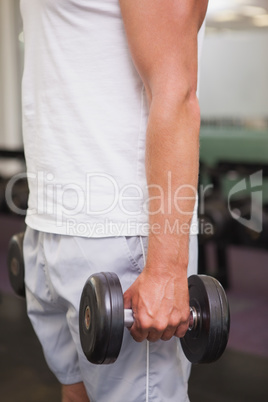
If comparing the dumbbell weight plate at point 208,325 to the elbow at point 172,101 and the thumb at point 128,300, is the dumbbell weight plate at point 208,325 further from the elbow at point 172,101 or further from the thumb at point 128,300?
the elbow at point 172,101

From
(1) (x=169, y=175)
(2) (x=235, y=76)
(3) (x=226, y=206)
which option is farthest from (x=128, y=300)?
(2) (x=235, y=76)

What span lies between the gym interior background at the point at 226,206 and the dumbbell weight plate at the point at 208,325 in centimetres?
72

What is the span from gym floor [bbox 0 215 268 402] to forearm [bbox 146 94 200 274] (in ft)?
3.50

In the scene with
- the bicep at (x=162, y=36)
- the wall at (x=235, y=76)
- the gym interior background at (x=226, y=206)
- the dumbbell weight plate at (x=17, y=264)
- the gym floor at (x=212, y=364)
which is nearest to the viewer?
the bicep at (x=162, y=36)

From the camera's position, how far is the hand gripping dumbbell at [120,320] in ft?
2.49

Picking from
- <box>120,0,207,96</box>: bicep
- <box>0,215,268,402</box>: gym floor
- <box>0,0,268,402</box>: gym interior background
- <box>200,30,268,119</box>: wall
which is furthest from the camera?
<box>200,30,268,119</box>: wall

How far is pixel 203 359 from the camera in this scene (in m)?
0.81

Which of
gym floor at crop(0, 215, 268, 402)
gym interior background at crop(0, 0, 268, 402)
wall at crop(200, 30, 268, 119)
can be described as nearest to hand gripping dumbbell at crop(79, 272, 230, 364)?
gym interior background at crop(0, 0, 268, 402)

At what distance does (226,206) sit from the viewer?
243cm

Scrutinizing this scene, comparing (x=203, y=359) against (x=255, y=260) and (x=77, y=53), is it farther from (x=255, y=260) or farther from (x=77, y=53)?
(x=255, y=260)

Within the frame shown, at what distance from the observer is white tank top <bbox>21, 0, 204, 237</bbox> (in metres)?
0.81

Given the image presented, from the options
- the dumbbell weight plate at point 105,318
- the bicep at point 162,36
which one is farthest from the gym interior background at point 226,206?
the dumbbell weight plate at point 105,318

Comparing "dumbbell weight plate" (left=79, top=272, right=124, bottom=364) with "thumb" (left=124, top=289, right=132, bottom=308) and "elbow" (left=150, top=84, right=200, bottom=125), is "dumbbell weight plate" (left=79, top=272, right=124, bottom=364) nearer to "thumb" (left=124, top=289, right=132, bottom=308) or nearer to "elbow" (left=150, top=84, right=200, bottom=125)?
"thumb" (left=124, top=289, right=132, bottom=308)

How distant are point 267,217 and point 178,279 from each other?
5.32 ft
